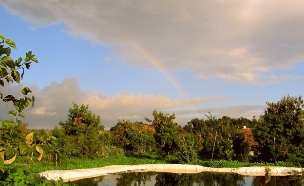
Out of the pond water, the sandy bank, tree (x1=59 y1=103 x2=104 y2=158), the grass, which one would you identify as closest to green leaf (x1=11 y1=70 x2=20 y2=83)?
the pond water

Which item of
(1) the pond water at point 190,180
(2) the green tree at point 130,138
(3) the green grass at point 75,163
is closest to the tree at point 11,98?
(1) the pond water at point 190,180

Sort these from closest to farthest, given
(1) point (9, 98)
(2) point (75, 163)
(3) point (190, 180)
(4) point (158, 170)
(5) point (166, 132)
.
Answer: (1) point (9, 98)
(3) point (190, 180)
(2) point (75, 163)
(4) point (158, 170)
(5) point (166, 132)

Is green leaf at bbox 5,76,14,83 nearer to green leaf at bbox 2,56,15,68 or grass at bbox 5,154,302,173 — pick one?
green leaf at bbox 2,56,15,68

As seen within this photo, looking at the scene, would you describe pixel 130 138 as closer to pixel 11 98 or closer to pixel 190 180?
pixel 190 180

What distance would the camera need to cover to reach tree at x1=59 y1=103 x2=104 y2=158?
2147 cm

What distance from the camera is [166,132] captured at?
2336 cm

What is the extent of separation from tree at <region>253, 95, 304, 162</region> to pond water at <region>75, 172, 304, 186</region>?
4.39 m

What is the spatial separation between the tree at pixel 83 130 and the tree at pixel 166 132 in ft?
13.6

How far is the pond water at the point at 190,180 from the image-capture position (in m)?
14.6

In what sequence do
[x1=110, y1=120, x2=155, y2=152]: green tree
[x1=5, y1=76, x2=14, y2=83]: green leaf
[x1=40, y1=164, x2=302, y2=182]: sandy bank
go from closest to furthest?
[x1=5, y1=76, x2=14, y2=83]: green leaf, [x1=40, y1=164, x2=302, y2=182]: sandy bank, [x1=110, y1=120, x2=155, y2=152]: green tree

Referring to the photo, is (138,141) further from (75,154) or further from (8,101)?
(8,101)

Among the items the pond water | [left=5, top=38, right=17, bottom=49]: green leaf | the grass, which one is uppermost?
[left=5, top=38, right=17, bottom=49]: green leaf

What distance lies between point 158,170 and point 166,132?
420 centimetres

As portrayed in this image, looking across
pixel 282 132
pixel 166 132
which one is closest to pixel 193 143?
pixel 166 132
